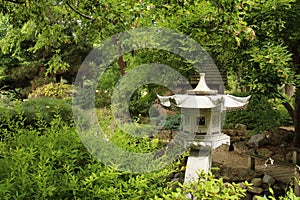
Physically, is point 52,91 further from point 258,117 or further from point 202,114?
point 202,114

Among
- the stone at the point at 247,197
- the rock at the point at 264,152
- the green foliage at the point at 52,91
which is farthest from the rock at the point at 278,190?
the green foliage at the point at 52,91

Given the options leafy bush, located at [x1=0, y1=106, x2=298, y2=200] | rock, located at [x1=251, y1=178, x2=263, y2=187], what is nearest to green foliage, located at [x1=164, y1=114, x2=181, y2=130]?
rock, located at [x1=251, y1=178, x2=263, y2=187]

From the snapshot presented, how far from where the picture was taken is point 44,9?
2.21 metres

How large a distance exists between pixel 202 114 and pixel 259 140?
4.71 meters

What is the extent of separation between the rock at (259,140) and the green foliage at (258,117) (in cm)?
30

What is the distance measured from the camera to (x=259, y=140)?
284 inches

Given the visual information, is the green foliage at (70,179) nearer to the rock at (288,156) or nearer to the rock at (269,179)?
the rock at (269,179)

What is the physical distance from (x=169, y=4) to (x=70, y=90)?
881 cm

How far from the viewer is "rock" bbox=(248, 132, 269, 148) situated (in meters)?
7.15

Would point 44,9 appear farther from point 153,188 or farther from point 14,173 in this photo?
point 153,188

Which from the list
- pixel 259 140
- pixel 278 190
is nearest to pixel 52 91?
pixel 259 140

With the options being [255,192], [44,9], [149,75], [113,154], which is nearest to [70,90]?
[149,75]

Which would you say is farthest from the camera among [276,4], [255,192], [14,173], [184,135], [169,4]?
[255,192]

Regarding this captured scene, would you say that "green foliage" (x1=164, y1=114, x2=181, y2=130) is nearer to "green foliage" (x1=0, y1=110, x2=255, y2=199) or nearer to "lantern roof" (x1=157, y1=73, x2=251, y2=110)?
"lantern roof" (x1=157, y1=73, x2=251, y2=110)
